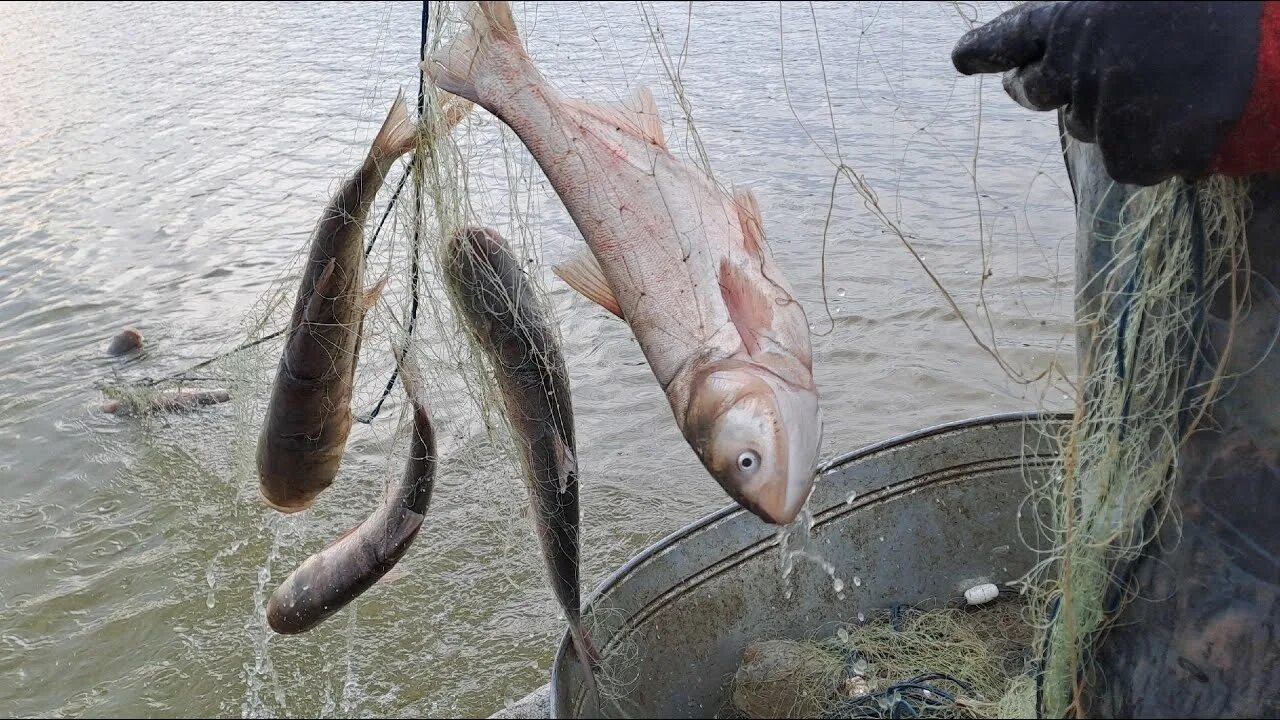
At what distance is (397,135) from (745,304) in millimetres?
1331

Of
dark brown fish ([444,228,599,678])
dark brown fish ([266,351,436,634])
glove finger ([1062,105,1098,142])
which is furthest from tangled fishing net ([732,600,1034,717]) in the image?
glove finger ([1062,105,1098,142])

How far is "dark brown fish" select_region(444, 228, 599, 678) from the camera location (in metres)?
3.21

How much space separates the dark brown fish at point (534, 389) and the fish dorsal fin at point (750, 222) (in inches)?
38.0

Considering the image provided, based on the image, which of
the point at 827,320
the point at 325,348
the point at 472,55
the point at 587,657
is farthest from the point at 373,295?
the point at 827,320

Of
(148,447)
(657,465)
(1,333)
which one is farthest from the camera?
(1,333)

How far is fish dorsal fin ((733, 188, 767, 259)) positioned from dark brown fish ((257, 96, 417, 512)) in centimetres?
108

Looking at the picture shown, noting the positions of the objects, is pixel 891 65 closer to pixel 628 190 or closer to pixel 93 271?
pixel 93 271

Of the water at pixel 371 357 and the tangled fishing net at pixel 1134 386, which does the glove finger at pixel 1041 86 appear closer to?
the tangled fishing net at pixel 1134 386

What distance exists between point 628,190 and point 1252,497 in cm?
159

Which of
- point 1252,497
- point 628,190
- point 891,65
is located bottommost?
point 891,65

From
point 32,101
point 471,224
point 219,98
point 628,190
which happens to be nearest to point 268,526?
point 471,224

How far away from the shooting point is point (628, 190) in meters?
2.40

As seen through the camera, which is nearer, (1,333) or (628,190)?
(628,190)

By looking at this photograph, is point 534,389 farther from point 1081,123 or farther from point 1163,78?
point 1163,78
